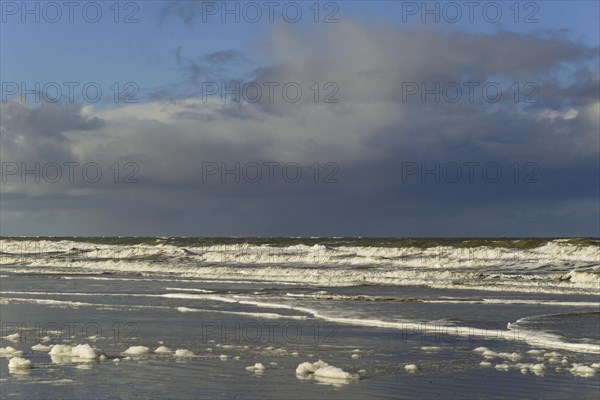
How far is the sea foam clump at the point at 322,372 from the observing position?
1589 centimetres

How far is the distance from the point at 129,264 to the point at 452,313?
151 feet

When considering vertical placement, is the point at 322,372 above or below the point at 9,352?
below

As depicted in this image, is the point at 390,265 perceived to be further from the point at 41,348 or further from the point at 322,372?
the point at 322,372

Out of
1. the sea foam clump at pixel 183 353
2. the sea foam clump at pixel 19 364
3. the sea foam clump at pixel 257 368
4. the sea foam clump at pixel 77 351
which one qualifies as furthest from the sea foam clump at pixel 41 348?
the sea foam clump at pixel 257 368

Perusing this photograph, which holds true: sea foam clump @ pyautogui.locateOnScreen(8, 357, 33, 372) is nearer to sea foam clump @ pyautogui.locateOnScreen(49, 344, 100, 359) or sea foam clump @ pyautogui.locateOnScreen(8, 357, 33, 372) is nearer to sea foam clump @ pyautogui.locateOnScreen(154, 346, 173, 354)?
sea foam clump @ pyautogui.locateOnScreen(49, 344, 100, 359)

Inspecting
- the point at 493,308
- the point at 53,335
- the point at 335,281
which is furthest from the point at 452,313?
the point at 335,281

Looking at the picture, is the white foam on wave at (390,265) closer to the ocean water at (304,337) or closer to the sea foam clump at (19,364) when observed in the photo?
the ocean water at (304,337)

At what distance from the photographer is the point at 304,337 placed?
22.4 metres

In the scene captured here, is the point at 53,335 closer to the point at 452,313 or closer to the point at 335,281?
the point at 452,313

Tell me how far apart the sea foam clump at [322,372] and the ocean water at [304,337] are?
3 centimetres

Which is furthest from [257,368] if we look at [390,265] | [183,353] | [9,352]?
[390,265]

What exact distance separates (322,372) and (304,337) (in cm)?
635

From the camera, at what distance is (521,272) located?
54.8 metres

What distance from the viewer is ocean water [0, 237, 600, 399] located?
50.3ft
